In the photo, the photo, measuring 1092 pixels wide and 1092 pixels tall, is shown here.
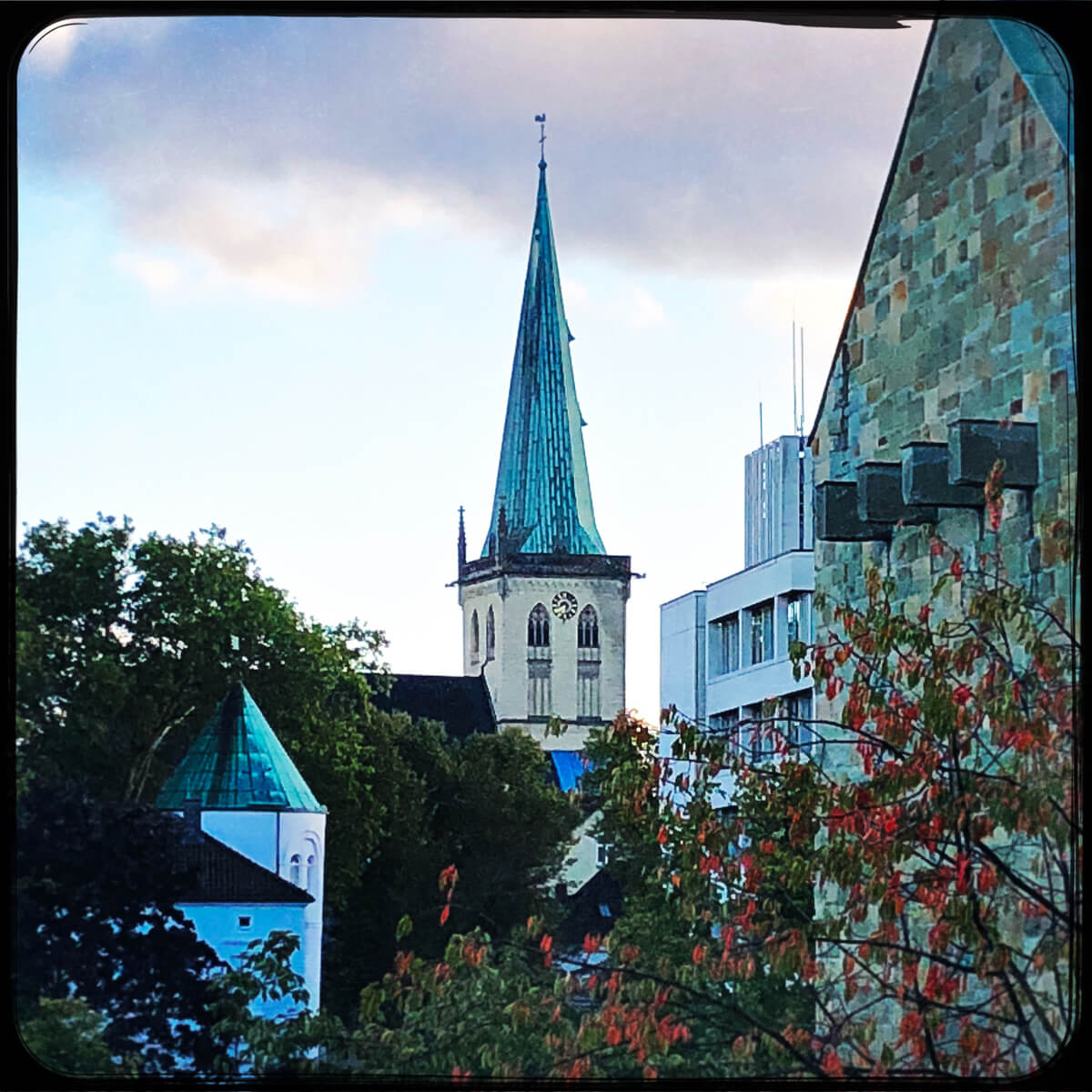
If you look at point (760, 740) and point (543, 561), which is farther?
point (760, 740)

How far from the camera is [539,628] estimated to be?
3.33 meters

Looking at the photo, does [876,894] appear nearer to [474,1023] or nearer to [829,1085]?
[829,1085]

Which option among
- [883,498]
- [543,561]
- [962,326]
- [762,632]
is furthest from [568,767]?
[962,326]

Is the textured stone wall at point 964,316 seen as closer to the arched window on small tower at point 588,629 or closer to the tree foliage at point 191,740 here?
the arched window on small tower at point 588,629

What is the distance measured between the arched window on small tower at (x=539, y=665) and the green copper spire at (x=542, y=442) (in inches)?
5.1

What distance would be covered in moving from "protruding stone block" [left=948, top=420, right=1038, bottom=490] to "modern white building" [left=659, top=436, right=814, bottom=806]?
285mm

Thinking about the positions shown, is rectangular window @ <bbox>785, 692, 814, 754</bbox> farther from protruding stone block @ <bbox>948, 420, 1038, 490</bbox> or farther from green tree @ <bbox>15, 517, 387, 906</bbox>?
green tree @ <bbox>15, 517, 387, 906</bbox>

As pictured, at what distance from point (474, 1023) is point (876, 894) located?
670mm

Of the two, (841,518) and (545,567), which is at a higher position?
(841,518)

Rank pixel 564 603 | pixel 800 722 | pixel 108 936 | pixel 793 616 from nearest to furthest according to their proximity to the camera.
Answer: pixel 108 936 < pixel 564 603 < pixel 800 722 < pixel 793 616

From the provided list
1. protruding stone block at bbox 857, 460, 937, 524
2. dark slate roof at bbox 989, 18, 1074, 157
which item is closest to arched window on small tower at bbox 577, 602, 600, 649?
protruding stone block at bbox 857, 460, 937, 524

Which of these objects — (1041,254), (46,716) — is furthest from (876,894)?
(46,716)

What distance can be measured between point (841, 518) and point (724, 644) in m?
0.42

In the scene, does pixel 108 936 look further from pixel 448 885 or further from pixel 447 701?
pixel 447 701
